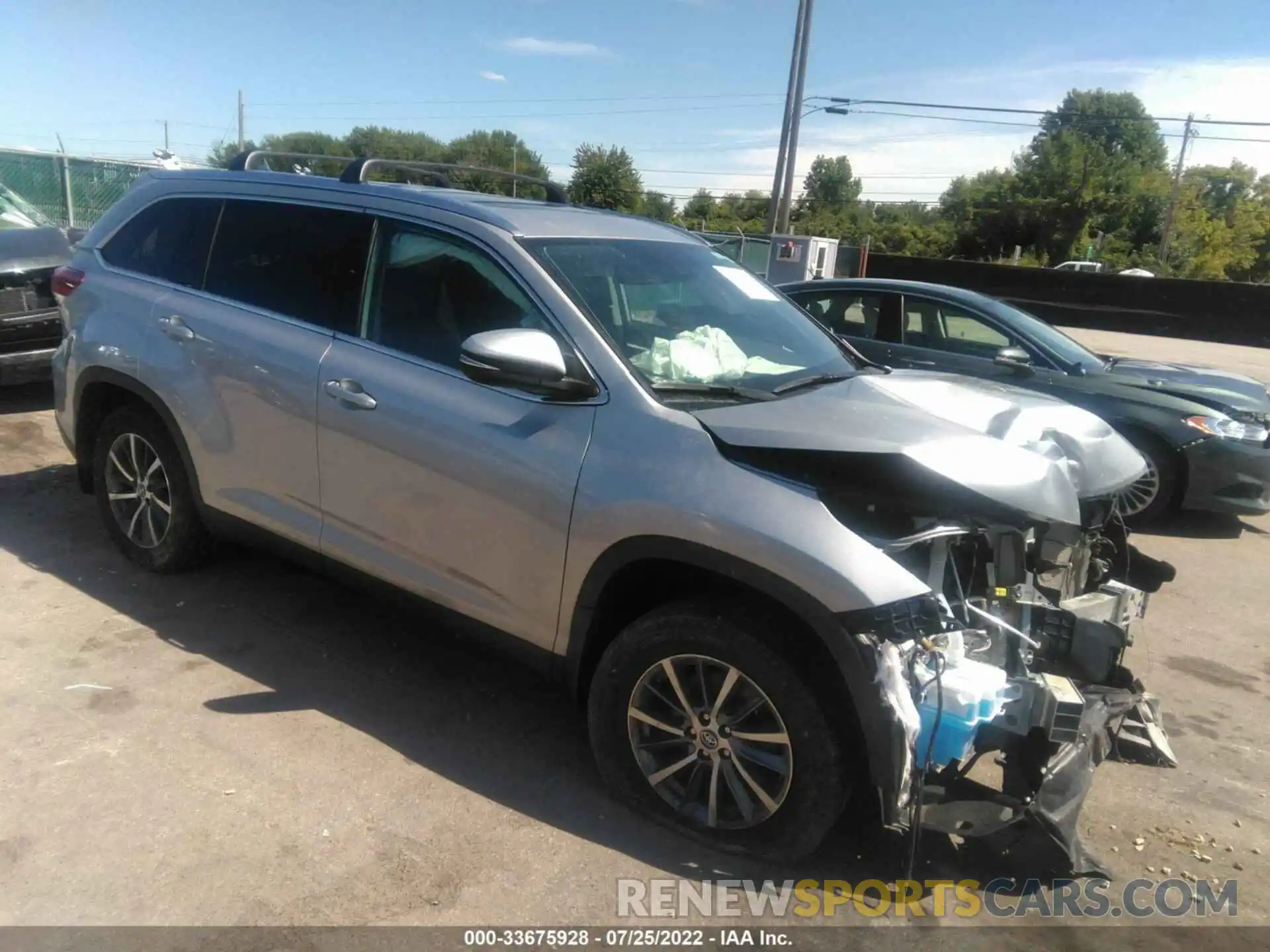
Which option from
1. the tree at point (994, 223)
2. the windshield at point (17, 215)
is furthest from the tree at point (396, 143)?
the windshield at point (17, 215)

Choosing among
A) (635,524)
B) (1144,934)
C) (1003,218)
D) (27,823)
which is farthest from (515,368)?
(1003,218)

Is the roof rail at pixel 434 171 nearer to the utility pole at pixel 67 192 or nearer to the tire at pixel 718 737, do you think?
the tire at pixel 718 737

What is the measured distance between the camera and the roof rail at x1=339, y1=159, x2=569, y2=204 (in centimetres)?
409

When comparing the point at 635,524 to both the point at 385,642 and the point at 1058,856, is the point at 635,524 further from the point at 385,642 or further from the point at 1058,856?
the point at 385,642

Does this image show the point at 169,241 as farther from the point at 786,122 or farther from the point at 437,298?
the point at 786,122

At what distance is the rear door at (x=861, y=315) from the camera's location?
762cm

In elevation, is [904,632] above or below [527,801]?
above

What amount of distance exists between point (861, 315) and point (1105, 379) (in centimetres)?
185

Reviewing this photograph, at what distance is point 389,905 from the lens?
2.72 meters

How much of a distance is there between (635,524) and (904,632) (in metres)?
0.83

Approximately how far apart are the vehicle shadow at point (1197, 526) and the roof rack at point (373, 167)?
4.90 m

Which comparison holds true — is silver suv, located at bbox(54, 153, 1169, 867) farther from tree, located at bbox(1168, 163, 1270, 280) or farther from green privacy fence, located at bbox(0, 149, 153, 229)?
tree, located at bbox(1168, 163, 1270, 280)

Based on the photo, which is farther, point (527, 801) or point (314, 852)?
point (527, 801)

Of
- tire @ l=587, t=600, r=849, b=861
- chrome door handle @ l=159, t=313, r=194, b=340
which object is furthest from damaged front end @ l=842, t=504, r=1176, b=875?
chrome door handle @ l=159, t=313, r=194, b=340
